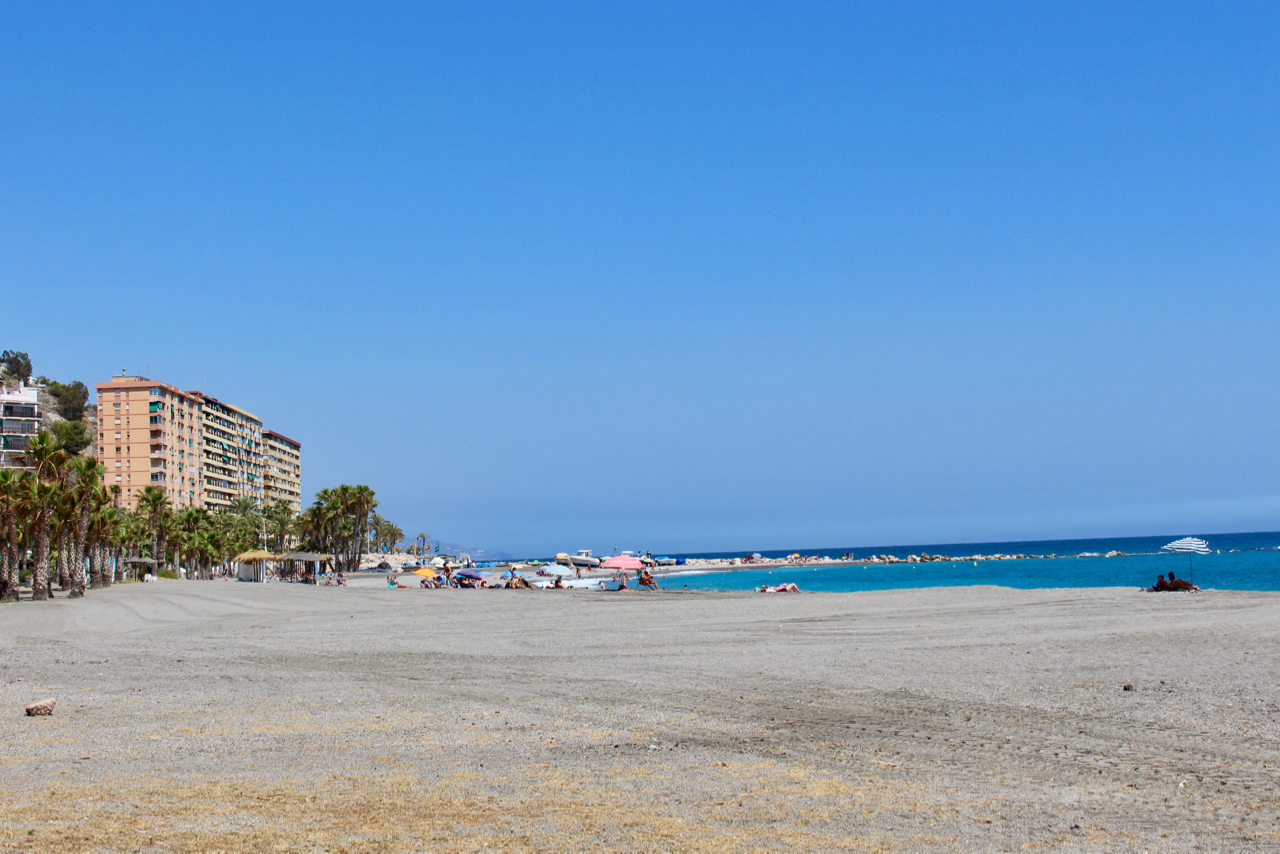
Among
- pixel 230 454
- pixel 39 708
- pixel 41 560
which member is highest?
pixel 230 454

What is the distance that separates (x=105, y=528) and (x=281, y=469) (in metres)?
124

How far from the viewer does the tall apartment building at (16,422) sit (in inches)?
4141

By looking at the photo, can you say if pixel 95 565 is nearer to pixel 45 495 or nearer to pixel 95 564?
pixel 95 564

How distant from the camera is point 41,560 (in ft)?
147

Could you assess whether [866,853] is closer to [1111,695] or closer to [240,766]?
[240,766]

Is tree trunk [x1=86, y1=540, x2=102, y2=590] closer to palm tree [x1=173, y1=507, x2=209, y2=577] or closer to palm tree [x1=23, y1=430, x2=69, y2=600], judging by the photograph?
palm tree [x1=23, y1=430, x2=69, y2=600]

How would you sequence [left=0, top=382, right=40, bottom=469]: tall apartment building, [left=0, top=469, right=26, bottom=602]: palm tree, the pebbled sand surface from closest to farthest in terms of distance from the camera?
the pebbled sand surface → [left=0, top=469, right=26, bottom=602]: palm tree → [left=0, top=382, right=40, bottom=469]: tall apartment building

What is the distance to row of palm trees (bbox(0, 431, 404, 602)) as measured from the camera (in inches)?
1763

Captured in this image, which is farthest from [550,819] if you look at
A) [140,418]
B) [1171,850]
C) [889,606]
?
[140,418]

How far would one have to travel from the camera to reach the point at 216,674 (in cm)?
1589

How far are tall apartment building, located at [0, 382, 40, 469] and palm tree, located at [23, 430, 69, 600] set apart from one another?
7010 centimetres

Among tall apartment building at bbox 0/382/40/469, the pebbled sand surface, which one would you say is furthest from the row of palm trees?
the pebbled sand surface

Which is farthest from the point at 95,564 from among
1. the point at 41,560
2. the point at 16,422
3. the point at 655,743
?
the point at 655,743

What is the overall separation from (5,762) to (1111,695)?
12.9 meters
